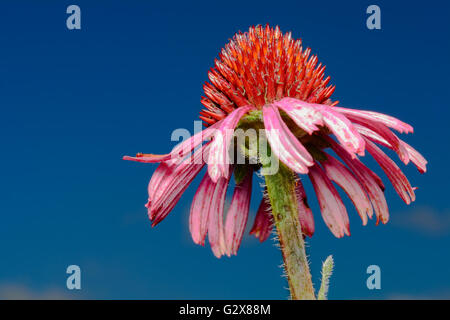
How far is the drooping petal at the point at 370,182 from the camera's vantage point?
384cm

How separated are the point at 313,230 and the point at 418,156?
1.08 m

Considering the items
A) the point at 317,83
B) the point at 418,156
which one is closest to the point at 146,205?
the point at 317,83

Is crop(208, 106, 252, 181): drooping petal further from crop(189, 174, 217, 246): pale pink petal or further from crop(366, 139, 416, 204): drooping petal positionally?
crop(366, 139, 416, 204): drooping petal

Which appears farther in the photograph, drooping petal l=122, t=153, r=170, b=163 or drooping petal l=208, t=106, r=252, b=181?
drooping petal l=122, t=153, r=170, b=163

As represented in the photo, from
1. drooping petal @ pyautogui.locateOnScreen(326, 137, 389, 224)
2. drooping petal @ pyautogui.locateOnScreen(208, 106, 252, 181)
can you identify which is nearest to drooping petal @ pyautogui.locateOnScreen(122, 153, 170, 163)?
drooping petal @ pyautogui.locateOnScreen(208, 106, 252, 181)

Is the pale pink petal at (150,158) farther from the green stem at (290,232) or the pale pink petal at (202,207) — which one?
the green stem at (290,232)

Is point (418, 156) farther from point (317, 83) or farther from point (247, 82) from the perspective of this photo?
point (247, 82)

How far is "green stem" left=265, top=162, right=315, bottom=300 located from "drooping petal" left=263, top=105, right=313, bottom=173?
0.43 metres

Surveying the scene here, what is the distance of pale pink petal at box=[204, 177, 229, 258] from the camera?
373 centimetres

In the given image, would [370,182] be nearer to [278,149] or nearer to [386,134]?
[386,134]

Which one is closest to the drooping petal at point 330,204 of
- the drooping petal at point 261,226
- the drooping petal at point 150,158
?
the drooping petal at point 261,226

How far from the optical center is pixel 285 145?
2.99 m

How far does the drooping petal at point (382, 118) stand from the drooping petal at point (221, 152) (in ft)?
2.30
